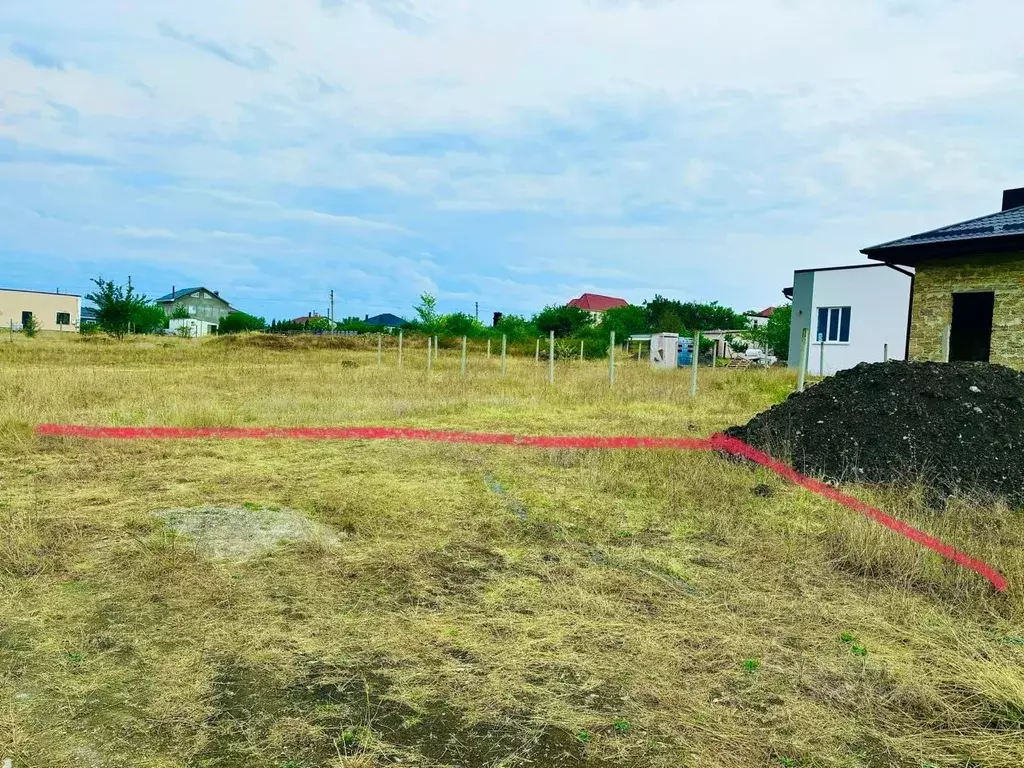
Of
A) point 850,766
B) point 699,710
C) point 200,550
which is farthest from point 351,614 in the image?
point 850,766

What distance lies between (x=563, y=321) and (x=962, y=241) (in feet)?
147

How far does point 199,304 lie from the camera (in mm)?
93812

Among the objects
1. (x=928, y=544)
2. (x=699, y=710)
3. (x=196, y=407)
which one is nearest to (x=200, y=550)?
(x=699, y=710)

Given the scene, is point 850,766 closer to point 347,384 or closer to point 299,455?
point 299,455

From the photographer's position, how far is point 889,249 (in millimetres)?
12289

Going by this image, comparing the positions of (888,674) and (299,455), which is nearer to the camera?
(888,674)

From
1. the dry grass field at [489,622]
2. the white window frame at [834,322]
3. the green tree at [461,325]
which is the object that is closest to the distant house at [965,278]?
the dry grass field at [489,622]

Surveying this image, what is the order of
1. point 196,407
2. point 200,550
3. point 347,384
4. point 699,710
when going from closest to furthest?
point 699,710, point 200,550, point 196,407, point 347,384

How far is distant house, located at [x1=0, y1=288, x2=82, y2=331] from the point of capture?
6378 cm

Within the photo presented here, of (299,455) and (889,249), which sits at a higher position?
(889,249)

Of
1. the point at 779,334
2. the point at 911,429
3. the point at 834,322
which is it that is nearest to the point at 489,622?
the point at 911,429

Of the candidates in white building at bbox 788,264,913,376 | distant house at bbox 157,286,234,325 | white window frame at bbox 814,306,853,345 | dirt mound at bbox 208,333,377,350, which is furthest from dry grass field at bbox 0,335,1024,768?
distant house at bbox 157,286,234,325

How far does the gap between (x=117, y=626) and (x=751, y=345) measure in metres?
50.9

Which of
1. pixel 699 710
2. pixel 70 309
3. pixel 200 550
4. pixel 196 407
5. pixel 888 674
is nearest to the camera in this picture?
pixel 699 710
